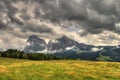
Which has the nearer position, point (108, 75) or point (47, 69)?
point (108, 75)

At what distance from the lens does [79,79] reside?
34.1 meters

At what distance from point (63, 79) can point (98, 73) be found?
316 inches

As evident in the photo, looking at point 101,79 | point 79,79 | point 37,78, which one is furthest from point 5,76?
point 101,79

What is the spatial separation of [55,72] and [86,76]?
18.4ft

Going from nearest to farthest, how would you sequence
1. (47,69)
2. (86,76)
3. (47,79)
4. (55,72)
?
(47,79)
(86,76)
(55,72)
(47,69)

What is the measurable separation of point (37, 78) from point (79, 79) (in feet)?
20.6

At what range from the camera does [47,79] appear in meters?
33.6

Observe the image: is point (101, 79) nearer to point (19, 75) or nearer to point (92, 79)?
point (92, 79)

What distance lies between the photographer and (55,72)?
3869 cm

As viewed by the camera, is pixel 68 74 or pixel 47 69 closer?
pixel 68 74

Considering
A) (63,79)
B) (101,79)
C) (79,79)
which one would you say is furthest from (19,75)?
(101,79)

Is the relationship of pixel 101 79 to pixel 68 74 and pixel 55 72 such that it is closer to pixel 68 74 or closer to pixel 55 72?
pixel 68 74

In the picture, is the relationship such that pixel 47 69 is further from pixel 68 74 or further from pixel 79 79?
pixel 79 79

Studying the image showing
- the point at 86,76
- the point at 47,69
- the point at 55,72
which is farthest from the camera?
the point at 47,69
